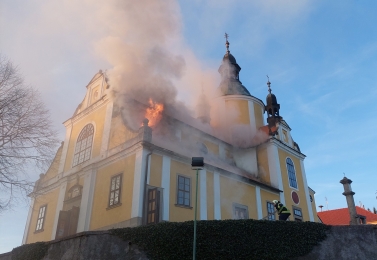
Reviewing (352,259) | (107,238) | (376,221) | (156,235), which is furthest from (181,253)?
(376,221)

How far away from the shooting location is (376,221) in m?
36.2

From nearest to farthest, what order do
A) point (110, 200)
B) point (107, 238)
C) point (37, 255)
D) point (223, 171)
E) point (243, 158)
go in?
point (107, 238)
point (37, 255)
point (110, 200)
point (223, 171)
point (243, 158)

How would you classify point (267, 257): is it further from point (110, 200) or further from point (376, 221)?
point (376, 221)

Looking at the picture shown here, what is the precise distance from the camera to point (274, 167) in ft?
79.4

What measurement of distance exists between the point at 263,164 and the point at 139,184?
12193 mm

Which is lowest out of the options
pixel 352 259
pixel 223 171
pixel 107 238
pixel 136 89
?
pixel 352 259

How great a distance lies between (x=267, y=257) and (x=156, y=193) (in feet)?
21.9

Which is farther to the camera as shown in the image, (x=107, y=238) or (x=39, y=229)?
(x=39, y=229)

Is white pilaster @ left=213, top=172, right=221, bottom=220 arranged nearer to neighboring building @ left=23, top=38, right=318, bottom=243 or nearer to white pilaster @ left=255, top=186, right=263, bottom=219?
neighboring building @ left=23, top=38, right=318, bottom=243

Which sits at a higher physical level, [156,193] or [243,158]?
[243,158]

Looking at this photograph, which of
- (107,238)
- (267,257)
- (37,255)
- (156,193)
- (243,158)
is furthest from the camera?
(243,158)

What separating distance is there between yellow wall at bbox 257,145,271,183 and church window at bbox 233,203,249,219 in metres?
4.58

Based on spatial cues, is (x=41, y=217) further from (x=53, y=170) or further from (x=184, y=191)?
(x=184, y=191)

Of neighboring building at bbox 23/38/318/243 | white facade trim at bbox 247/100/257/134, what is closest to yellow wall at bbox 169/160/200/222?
neighboring building at bbox 23/38/318/243
